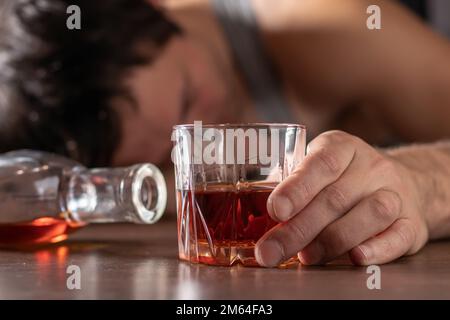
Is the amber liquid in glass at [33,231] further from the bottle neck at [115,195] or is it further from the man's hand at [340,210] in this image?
the man's hand at [340,210]

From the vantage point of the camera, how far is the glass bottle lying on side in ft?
3.01

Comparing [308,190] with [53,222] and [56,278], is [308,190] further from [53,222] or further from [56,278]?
[53,222]

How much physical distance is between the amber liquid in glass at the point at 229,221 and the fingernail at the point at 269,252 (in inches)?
0.8

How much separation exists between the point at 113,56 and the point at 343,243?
0.82 m

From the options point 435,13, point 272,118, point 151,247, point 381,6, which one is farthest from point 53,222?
point 435,13

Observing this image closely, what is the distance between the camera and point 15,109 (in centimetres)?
137

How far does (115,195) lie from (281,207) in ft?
0.95

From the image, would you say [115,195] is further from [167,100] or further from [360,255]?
[167,100]

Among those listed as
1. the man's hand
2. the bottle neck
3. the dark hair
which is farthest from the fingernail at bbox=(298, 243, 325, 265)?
the dark hair

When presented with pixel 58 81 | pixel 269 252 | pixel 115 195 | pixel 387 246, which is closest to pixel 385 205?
pixel 387 246

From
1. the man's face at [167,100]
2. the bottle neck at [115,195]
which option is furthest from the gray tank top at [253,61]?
the bottle neck at [115,195]

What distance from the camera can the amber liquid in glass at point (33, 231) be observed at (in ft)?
3.07

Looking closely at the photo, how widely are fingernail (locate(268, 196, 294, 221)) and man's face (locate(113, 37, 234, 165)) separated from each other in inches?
30.6

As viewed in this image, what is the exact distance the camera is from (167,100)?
4.94 ft
